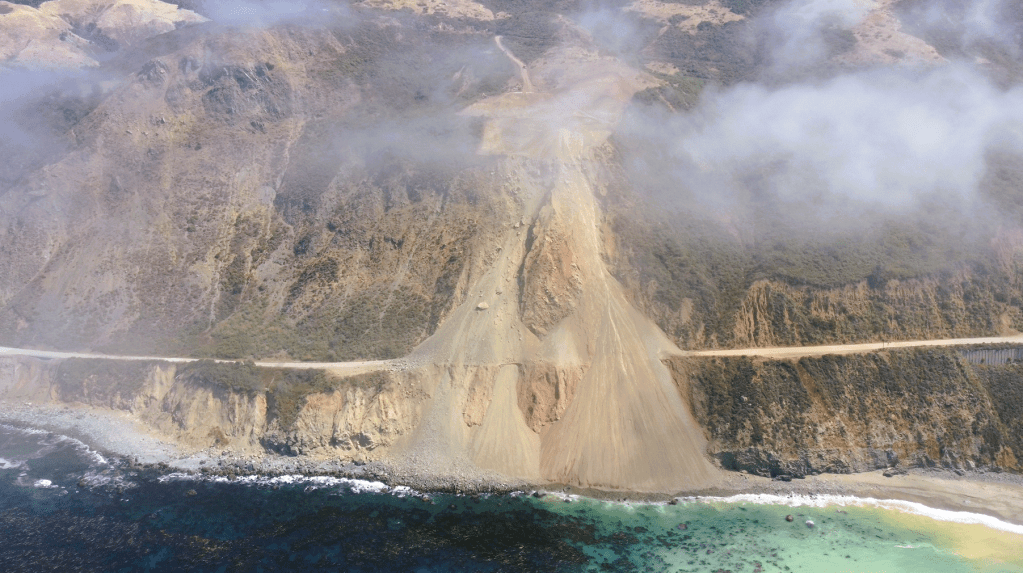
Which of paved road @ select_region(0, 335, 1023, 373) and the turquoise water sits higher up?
paved road @ select_region(0, 335, 1023, 373)

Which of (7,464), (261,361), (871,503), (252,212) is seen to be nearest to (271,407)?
(261,361)

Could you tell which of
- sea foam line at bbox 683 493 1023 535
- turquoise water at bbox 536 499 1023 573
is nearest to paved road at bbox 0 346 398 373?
turquoise water at bbox 536 499 1023 573

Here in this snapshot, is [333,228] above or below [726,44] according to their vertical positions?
below

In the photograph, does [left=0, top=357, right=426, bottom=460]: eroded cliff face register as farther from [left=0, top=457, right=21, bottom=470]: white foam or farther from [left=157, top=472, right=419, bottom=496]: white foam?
[left=0, top=457, right=21, bottom=470]: white foam

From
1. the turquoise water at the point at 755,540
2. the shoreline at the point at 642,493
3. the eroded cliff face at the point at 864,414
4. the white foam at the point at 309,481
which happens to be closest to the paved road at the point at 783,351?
the eroded cliff face at the point at 864,414

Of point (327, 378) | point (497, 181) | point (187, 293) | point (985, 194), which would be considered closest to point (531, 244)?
point (497, 181)

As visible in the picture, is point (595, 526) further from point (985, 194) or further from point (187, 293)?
point (985, 194)
